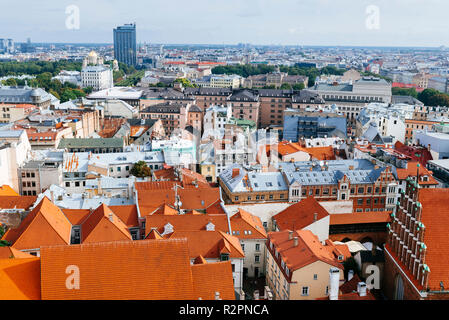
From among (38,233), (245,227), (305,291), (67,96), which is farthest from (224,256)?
(67,96)

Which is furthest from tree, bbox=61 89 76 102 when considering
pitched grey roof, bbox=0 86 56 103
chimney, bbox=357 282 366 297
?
chimney, bbox=357 282 366 297

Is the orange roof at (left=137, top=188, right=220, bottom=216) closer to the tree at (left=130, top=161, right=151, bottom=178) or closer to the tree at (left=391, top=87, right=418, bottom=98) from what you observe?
the tree at (left=130, top=161, right=151, bottom=178)

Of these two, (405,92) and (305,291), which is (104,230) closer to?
(305,291)

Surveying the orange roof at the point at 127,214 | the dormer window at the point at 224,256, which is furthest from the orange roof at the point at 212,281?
the orange roof at the point at 127,214

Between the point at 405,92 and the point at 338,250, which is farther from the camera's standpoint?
the point at 405,92

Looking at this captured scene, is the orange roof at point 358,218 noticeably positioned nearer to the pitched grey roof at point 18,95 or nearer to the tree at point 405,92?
the pitched grey roof at point 18,95
